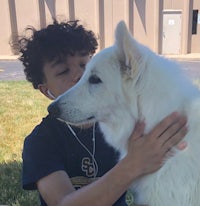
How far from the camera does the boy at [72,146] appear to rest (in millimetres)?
1479

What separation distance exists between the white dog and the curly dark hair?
7.9 inches

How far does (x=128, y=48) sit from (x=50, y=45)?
52cm

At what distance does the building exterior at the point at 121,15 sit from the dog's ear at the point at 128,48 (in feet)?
45.4

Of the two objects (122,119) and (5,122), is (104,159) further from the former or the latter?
(5,122)

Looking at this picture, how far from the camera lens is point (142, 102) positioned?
1572 mm

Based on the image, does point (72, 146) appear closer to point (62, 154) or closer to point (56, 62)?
point (62, 154)

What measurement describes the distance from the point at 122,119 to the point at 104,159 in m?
0.33

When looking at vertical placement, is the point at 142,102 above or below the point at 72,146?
above

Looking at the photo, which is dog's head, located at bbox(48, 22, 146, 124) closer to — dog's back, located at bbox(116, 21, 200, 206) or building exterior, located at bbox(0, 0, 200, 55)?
dog's back, located at bbox(116, 21, 200, 206)

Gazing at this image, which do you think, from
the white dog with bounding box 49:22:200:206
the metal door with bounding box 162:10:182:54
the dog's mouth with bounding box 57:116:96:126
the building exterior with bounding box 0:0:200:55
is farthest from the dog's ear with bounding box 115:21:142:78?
the metal door with bounding box 162:10:182:54

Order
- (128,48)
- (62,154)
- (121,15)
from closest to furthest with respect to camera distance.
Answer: (128,48)
(62,154)
(121,15)

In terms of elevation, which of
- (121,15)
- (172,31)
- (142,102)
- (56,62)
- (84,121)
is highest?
(56,62)

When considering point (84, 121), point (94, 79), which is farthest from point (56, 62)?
point (84, 121)

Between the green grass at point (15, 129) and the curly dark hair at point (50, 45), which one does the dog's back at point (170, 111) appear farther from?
the green grass at point (15, 129)
